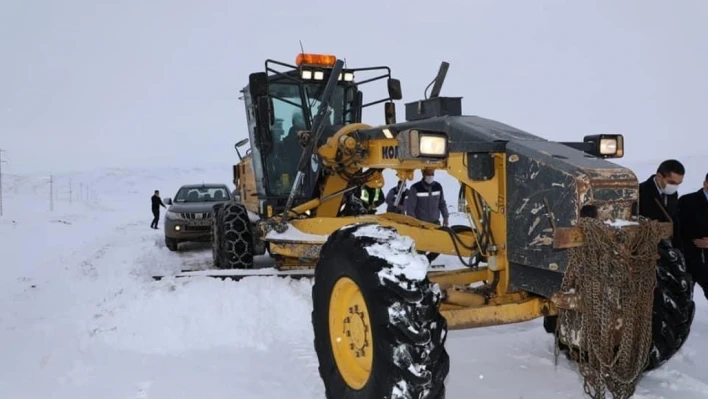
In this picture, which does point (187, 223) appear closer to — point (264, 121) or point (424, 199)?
point (264, 121)

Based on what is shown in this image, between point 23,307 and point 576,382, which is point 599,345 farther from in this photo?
point 23,307

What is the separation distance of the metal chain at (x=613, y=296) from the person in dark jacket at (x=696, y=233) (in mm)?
3352

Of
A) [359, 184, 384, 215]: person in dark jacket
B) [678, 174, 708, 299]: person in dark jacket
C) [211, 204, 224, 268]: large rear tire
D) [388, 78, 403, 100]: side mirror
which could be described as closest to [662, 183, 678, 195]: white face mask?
[678, 174, 708, 299]: person in dark jacket

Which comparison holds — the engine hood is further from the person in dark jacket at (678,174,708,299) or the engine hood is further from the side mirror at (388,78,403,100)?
the person in dark jacket at (678,174,708,299)

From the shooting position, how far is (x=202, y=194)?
13102 millimetres

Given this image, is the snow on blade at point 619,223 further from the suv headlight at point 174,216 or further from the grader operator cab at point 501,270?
the suv headlight at point 174,216

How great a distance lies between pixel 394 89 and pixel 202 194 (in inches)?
285

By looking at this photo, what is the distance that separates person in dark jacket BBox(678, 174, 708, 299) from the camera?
5.86 meters

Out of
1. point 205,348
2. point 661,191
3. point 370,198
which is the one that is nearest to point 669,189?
point 661,191

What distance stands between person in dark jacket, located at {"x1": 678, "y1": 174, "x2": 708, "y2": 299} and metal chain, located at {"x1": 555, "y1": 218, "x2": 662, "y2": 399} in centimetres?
335

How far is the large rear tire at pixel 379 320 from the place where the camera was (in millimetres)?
2930

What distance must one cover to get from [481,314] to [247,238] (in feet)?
15.1

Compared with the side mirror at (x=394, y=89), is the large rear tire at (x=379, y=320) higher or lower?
→ lower

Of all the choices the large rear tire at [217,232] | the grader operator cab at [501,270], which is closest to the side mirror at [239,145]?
the large rear tire at [217,232]
